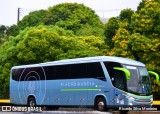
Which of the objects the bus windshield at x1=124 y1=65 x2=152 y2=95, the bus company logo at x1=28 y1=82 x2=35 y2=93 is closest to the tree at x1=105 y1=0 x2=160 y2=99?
the bus windshield at x1=124 y1=65 x2=152 y2=95

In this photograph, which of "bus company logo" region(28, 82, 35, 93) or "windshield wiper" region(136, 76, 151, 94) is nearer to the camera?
"windshield wiper" region(136, 76, 151, 94)

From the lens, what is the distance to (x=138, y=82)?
2194 centimetres

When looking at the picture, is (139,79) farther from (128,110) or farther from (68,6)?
(68,6)

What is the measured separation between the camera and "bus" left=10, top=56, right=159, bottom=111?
2159 cm

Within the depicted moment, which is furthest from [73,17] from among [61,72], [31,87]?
[61,72]

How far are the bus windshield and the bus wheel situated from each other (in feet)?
5.37

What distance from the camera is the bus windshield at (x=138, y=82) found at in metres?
21.6

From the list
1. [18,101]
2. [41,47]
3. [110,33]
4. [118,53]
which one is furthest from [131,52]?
[41,47]

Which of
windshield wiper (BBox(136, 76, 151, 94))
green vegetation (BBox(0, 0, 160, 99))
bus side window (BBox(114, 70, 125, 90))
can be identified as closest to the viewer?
bus side window (BBox(114, 70, 125, 90))

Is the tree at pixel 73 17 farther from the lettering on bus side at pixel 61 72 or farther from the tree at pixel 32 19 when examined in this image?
the lettering on bus side at pixel 61 72

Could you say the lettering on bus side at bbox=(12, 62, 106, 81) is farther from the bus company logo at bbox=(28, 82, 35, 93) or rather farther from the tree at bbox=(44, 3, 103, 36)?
the tree at bbox=(44, 3, 103, 36)

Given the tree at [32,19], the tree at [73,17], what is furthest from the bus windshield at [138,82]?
the tree at [32,19]

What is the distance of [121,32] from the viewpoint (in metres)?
30.9

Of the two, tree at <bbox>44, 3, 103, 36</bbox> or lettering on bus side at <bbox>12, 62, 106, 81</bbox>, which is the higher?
tree at <bbox>44, 3, 103, 36</bbox>
